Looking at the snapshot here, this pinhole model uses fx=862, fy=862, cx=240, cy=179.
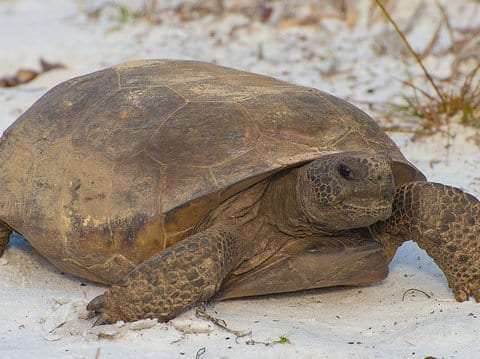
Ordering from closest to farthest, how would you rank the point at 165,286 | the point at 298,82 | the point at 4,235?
the point at 165,286, the point at 4,235, the point at 298,82

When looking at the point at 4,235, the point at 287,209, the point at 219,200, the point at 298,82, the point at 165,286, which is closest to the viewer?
the point at 165,286

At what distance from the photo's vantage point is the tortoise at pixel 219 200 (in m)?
2.99

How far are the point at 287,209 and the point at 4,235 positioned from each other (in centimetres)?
133

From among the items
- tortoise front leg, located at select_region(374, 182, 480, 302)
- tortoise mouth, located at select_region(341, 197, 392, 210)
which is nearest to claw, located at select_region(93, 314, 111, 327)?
tortoise mouth, located at select_region(341, 197, 392, 210)

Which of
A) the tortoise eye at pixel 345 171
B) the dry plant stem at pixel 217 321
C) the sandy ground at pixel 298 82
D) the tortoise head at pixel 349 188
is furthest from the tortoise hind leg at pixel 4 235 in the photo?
the tortoise eye at pixel 345 171

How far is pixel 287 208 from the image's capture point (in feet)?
10.7

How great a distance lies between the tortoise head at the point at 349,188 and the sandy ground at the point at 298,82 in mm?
401

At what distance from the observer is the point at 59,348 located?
106 inches

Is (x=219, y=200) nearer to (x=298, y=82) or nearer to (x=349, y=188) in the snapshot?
(x=349, y=188)

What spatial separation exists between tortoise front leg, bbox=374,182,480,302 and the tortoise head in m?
0.26

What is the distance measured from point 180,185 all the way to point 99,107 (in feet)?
2.02

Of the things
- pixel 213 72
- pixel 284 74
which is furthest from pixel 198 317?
pixel 284 74

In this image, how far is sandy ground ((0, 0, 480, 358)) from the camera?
111 inches

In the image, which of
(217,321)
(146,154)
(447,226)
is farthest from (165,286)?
(447,226)
